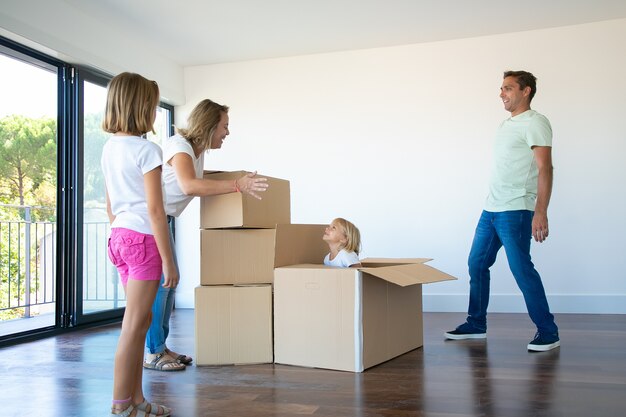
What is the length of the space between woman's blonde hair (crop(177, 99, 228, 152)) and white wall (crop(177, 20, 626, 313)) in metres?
2.48

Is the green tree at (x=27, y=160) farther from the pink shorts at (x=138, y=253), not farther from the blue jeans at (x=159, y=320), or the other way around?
the pink shorts at (x=138, y=253)

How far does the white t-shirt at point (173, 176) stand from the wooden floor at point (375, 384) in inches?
28.2

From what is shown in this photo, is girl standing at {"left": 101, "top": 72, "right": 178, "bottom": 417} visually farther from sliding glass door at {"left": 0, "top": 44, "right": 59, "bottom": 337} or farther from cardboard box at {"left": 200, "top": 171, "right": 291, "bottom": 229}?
sliding glass door at {"left": 0, "top": 44, "right": 59, "bottom": 337}

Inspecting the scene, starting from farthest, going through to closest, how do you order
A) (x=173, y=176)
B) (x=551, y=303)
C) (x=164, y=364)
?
(x=551, y=303), (x=164, y=364), (x=173, y=176)

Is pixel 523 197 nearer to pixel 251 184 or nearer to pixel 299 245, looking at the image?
pixel 299 245

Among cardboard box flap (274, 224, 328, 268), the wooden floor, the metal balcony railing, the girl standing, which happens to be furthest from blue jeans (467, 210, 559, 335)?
the metal balcony railing

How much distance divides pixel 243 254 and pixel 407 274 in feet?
2.43

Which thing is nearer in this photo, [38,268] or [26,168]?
[26,168]

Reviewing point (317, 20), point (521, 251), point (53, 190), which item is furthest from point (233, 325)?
point (317, 20)

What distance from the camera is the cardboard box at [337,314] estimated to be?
2.59 meters

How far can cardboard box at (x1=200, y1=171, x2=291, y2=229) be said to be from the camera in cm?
269

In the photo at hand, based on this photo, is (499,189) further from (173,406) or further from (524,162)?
(173,406)

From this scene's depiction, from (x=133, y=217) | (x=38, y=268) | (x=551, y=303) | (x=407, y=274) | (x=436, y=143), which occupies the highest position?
(x=436, y=143)

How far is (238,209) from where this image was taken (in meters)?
2.69
